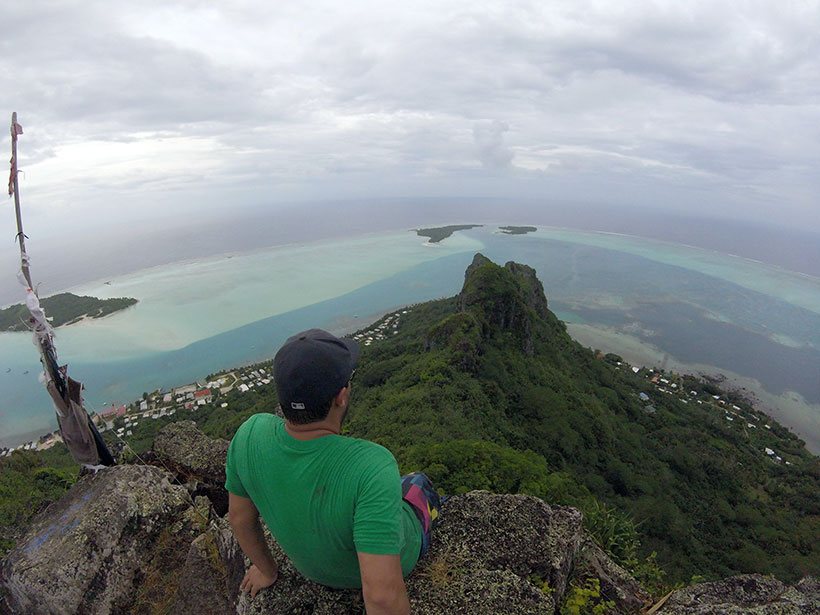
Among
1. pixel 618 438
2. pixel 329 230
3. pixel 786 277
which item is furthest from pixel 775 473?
pixel 329 230

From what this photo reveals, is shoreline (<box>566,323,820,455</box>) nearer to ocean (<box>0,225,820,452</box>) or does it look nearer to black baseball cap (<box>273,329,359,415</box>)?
ocean (<box>0,225,820,452</box>)

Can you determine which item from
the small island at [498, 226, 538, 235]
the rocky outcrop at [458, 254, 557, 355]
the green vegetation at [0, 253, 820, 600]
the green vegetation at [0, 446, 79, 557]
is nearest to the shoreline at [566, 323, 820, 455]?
the green vegetation at [0, 253, 820, 600]

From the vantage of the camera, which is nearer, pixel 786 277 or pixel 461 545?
pixel 461 545

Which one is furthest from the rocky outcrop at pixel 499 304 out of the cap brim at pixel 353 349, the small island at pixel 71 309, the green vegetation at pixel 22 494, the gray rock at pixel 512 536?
the small island at pixel 71 309

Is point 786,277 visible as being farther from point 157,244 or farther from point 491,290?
point 157,244

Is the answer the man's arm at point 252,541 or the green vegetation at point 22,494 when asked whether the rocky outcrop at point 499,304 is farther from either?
the man's arm at point 252,541

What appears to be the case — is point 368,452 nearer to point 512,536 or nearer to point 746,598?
point 512,536

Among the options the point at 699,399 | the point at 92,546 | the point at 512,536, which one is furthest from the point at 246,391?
the point at 699,399
